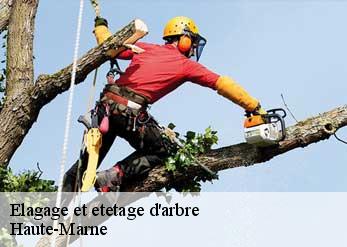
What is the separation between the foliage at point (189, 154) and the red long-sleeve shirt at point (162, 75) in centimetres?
37

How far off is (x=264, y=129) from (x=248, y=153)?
31cm

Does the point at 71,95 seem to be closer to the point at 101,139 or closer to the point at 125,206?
the point at 101,139

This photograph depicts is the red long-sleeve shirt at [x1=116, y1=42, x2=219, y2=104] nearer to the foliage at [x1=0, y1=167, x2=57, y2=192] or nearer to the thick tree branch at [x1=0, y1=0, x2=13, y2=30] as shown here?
the foliage at [x1=0, y1=167, x2=57, y2=192]

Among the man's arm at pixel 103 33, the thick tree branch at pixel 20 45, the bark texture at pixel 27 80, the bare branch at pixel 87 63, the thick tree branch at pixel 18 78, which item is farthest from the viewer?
the thick tree branch at pixel 20 45

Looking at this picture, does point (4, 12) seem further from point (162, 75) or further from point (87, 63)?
point (162, 75)

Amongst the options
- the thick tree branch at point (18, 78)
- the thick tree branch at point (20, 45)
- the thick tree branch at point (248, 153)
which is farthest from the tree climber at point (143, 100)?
the thick tree branch at point (20, 45)

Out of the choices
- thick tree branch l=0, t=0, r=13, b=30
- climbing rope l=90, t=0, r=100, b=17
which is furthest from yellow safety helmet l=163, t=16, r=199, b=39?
thick tree branch l=0, t=0, r=13, b=30

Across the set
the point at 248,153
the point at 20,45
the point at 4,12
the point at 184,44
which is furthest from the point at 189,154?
the point at 4,12

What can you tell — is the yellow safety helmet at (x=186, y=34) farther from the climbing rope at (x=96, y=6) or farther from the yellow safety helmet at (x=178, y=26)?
the climbing rope at (x=96, y=6)

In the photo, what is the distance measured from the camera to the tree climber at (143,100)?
22.6 ft

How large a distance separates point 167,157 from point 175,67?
0.75m

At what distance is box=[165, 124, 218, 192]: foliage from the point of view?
6945 mm

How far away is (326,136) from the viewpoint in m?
7.12

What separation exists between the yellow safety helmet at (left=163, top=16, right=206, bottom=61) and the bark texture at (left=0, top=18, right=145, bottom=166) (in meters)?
0.60
